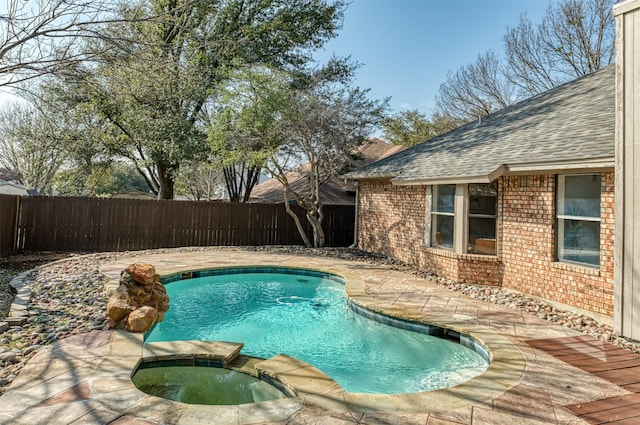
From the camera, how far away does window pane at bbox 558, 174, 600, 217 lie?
610 cm

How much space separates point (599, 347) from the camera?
189 inches

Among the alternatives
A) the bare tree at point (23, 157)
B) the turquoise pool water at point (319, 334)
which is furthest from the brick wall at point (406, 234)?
the bare tree at point (23, 157)

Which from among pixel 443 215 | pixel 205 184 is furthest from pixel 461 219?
pixel 205 184

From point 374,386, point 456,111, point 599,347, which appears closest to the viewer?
point 374,386

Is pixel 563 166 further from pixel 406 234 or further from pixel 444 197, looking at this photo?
pixel 406 234

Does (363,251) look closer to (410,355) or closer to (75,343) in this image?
(410,355)

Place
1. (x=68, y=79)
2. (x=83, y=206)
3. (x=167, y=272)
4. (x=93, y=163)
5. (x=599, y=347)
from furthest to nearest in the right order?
(x=93, y=163)
(x=83, y=206)
(x=167, y=272)
(x=68, y=79)
(x=599, y=347)

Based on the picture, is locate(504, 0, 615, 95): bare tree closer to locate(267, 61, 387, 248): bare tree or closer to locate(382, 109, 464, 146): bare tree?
locate(382, 109, 464, 146): bare tree

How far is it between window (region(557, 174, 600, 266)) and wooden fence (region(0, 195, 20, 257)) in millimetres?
13861

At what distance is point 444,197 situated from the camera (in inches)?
368

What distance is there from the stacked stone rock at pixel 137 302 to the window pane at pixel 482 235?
20.8ft

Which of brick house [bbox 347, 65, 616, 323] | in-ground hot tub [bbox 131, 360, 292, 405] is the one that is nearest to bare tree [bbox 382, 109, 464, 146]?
brick house [bbox 347, 65, 616, 323]

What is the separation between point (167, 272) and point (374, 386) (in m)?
6.23

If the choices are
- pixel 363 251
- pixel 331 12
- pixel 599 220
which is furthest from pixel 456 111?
pixel 599 220
